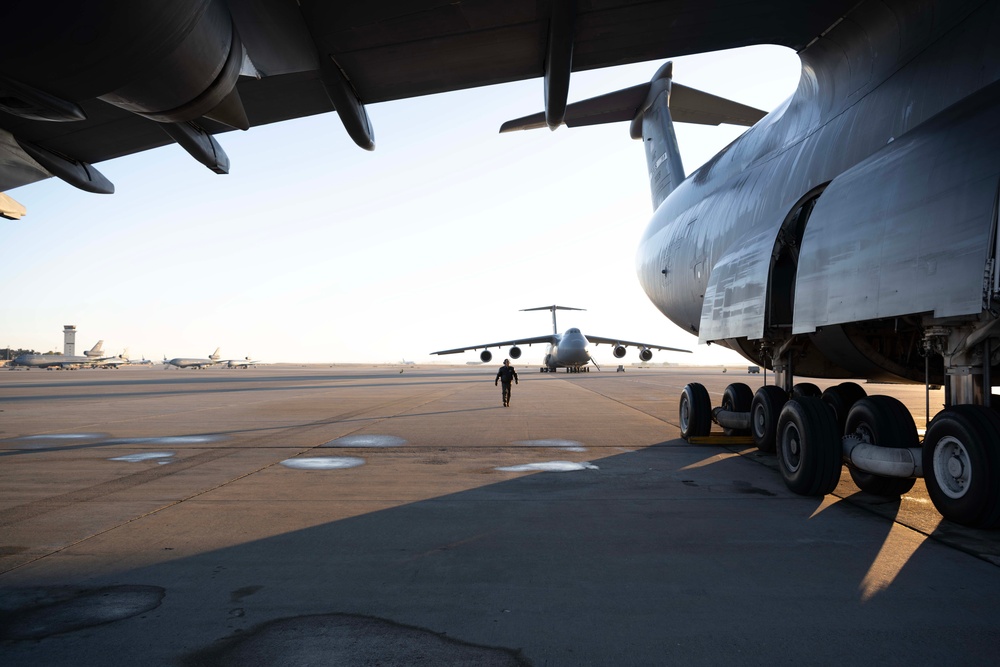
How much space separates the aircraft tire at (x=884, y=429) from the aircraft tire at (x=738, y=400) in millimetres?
3421

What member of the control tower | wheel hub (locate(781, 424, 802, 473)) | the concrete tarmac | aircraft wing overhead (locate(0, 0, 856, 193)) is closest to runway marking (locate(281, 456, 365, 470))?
the concrete tarmac

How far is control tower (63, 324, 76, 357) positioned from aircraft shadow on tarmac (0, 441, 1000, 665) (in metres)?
143

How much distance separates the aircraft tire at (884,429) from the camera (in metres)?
5.48

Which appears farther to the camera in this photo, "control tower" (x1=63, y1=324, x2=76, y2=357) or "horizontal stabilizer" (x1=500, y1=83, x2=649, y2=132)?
"control tower" (x1=63, y1=324, x2=76, y2=357)

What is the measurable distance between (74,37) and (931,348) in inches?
241

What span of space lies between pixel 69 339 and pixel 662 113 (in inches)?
5498

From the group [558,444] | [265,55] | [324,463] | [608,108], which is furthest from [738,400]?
[608,108]

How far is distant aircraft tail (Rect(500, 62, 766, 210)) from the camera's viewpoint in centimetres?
1502

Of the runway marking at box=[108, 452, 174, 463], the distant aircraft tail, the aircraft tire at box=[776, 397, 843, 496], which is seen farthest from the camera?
the distant aircraft tail

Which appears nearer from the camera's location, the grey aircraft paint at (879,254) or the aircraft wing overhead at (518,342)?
the grey aircraft paint at (879,254)

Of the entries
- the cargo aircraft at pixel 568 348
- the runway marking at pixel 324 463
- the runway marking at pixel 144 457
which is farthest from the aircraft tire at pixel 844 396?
the cargo aircraft at pixel 568 348

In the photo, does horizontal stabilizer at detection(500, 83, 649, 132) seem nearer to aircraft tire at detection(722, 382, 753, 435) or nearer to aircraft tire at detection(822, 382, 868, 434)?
aircraft tire at detection(722, 382, 753, 435)

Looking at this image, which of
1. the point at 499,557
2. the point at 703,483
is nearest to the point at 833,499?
the point at 703,483

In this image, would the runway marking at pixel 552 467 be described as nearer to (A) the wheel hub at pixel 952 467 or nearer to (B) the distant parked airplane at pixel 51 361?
(A) the wheel hub at pixel 952 467
